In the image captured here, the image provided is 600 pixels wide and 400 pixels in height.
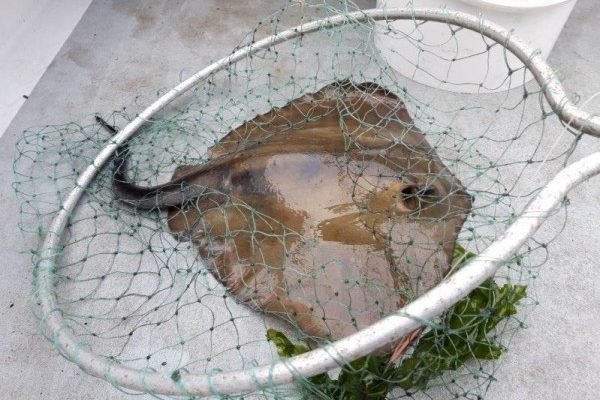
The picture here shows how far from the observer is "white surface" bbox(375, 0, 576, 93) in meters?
2.53

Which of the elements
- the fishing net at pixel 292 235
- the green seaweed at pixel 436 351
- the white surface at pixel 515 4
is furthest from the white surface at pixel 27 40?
the white surface at pixel 515 4

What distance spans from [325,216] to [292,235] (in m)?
0.14

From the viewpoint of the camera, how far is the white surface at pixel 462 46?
2.53m

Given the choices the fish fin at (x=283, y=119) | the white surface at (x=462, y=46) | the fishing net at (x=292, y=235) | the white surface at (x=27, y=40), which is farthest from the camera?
the white surface at (x=27, y=40)

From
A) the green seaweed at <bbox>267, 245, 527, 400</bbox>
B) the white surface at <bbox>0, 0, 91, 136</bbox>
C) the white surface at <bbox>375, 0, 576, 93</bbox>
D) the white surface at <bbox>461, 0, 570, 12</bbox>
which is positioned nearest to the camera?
the green seaweed at <bbox>267, 245, 527, 400</bbox>

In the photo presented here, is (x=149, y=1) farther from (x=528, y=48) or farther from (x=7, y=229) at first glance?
(x=528, y=48)

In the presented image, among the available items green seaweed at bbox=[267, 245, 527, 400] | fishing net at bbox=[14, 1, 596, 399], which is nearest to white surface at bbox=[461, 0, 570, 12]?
fishing net at bbox=[14, 1, 596, 399]

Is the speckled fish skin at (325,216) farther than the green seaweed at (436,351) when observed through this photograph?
Yes

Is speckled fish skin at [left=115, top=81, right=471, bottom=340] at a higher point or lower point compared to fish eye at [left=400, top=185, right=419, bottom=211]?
lower

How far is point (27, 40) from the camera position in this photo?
10.1ft

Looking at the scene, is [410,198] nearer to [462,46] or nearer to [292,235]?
[292,235]

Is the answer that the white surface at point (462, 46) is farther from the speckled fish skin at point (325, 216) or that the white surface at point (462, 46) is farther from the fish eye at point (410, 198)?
the fish eye at point (410, 198)

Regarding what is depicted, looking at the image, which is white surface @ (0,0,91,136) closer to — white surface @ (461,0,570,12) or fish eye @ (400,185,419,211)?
fish eye @ (400,185,419,211)

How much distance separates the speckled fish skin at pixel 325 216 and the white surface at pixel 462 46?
653 mm
